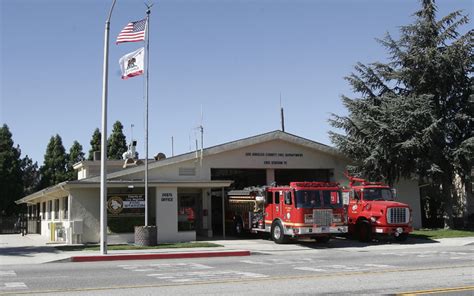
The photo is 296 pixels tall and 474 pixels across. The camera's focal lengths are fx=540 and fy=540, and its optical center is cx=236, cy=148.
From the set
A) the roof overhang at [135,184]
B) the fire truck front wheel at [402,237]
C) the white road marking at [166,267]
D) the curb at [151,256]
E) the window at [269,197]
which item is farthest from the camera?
the fire truck front wheel at [402,237]

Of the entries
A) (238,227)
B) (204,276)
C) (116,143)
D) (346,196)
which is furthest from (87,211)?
(116,143)

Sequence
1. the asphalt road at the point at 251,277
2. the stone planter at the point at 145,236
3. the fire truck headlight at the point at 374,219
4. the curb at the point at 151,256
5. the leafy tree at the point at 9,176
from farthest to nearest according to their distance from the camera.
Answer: the leafy tree at the point at 9,176
the fire truck headlight at the point at 374,219
the stone planter at the point at 145,236
the curb at the point at 151,256
the asphalt road at the point at 251,277

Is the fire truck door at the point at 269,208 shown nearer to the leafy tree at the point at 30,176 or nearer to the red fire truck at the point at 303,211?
the red fire truck at the point at 303,211

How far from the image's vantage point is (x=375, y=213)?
25609 millimetres

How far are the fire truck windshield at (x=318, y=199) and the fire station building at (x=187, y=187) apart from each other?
547 cm

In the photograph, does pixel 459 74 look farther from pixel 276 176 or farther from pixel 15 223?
pixel 15 223

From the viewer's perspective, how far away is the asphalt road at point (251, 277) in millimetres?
10750

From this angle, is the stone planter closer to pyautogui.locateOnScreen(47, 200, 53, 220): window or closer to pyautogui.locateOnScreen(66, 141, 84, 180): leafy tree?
pyautogui.locateOnScreen(47, 200, 53, 220): window

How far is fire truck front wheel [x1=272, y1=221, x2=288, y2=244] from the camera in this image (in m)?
24.7

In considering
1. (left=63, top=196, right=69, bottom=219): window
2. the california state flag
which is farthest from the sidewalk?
the california state flag

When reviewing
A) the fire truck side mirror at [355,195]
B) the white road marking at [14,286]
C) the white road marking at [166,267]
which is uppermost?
the fire truck side mirror at [355,195]

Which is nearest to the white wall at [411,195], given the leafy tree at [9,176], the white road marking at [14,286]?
the white road marking at [14,286]

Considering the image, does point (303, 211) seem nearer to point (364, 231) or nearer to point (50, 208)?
point (364, 231)

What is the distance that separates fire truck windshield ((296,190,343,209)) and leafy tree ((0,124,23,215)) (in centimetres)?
3936
